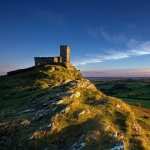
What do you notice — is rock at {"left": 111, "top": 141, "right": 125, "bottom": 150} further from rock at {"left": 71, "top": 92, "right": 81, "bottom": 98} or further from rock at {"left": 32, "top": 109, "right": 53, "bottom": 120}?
rock at {"left": 71, "top": 92, "right": 81, "bottom": 98}

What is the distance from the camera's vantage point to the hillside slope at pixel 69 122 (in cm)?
2823

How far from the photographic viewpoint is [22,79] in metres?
53.5

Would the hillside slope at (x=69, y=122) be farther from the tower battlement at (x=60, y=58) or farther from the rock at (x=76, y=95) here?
the tower battlement at (x=60, y=58)

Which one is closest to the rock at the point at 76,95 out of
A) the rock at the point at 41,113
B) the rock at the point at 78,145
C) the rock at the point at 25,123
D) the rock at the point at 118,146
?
the rock at the point at 41,113

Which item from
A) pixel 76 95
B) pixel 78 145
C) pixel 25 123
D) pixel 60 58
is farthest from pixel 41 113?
pixel 60 58

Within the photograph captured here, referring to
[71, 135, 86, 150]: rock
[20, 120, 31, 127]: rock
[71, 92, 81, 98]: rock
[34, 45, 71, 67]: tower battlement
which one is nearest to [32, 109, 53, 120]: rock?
[20, 120, 31, 127]: rock

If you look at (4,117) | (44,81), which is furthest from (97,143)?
(44,81)

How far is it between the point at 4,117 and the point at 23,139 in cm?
582

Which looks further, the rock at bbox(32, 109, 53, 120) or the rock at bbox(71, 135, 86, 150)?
the rock at bbox(32, 109, 53, 120)

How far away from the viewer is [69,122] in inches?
1248

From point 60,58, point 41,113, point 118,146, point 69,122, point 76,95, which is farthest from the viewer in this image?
point 60,58

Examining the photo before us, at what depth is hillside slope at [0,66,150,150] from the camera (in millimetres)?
28234

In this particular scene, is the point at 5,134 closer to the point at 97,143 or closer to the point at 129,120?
the point at 97,143

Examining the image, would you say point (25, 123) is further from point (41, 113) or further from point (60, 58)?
point (60, 58)
